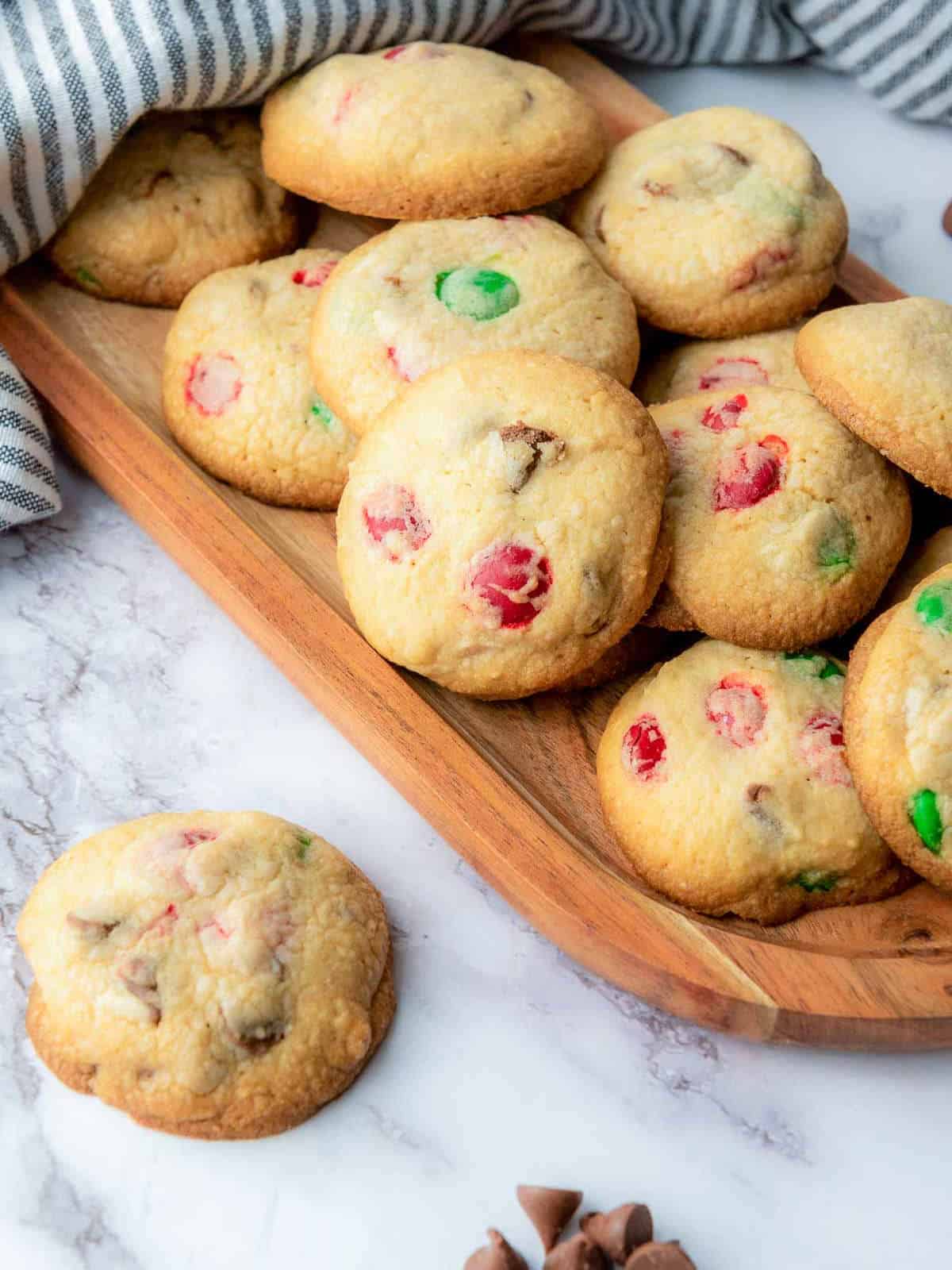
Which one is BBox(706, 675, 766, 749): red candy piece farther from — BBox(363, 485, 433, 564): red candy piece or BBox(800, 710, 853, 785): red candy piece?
BBox(363, 485, 433, 564): red candy piece

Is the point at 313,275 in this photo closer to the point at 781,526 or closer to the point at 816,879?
the point at 781,526

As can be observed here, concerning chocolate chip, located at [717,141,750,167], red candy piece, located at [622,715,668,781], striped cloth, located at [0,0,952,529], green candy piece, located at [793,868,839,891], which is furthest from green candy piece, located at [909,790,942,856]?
striped cloth, located at [0,0,952,529]

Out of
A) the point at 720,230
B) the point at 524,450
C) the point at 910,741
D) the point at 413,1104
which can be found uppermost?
the point at 720,230

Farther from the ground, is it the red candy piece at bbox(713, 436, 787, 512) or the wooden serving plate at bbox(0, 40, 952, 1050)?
the red candy piece at bbox(713, 436, 787, 512)

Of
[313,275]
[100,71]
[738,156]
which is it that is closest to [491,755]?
[313,275]

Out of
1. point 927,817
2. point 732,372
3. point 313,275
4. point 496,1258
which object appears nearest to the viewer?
point 496,1258

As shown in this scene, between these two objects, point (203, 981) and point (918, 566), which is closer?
point (203, 981)

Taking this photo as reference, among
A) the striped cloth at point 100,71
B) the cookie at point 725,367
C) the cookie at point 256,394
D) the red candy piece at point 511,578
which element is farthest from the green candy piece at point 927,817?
the striped cloth at point 100,71
